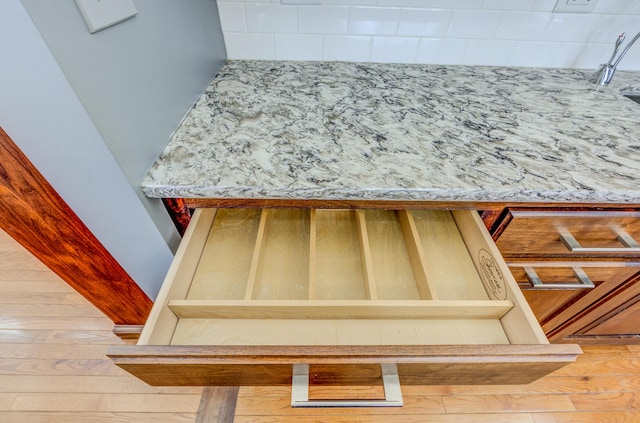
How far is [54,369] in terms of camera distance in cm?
112

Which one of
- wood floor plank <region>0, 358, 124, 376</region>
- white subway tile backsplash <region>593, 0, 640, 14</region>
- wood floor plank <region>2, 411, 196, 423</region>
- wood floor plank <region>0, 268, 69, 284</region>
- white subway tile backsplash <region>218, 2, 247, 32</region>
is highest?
white subway tile backsplash <region>593, 0, 640, 14</region>

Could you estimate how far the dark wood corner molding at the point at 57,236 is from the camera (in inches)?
24.0

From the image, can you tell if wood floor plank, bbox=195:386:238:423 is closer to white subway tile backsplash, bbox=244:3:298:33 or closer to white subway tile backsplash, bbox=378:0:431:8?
white subway tile backsplash, bbox=244:3:298:33

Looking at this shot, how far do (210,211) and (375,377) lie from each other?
2.00 feet

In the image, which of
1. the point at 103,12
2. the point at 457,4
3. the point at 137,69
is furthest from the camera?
the point at 457,4

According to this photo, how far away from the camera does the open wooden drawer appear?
0.49 meters

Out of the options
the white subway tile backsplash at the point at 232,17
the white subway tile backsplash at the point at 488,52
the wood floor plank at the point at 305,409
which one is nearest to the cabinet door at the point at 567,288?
the wood floor plank at the point at 305,409

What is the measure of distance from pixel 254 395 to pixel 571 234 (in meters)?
1.10

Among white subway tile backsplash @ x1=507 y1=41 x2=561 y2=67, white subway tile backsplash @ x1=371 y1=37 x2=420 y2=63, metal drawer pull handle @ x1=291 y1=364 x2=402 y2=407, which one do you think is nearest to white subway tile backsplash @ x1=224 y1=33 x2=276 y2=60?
white subway tile backsplash @ x1=371 y1=37 x2=420 y2=63

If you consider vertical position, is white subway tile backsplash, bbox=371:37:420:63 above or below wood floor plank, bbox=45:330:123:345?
above

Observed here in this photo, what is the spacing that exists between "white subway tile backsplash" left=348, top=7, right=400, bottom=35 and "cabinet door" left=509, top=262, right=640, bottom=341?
0.87 metres

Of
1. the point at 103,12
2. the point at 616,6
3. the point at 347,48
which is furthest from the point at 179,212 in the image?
the point at 616,6

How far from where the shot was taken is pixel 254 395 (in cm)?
106

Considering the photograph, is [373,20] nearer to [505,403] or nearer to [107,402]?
[505,403]
